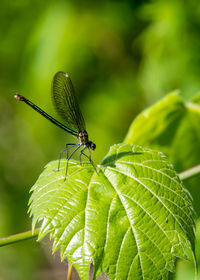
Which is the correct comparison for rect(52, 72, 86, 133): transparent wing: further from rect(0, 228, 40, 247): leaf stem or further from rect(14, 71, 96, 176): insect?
rect(0, 228, 40, 247): leaf stem

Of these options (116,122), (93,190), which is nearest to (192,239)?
(93,190)

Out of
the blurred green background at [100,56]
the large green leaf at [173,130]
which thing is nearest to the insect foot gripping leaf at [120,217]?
the large green leaf at [173,130]

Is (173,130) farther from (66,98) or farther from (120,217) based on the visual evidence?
(120,217)

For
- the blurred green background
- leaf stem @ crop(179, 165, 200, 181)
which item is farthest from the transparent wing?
the blurred green background

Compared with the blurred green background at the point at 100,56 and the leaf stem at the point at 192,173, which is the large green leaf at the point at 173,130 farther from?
the blurred green background at the point at 100,56

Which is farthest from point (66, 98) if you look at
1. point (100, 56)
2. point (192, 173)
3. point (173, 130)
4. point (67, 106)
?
point (100, 56)
